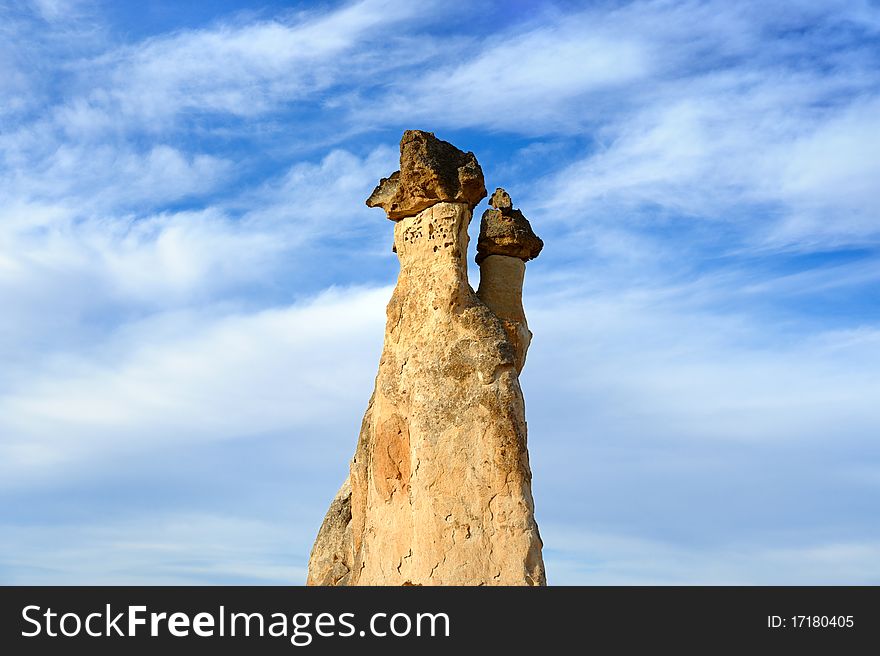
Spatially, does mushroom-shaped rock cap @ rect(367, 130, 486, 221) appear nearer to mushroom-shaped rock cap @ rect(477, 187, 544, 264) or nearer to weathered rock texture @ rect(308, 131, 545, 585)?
weathered rock texture @ rect(308, 131, 545, 585)

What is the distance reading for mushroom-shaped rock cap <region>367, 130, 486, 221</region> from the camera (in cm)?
1780

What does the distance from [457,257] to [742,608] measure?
6640 mm

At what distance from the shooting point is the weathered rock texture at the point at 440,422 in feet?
52.3

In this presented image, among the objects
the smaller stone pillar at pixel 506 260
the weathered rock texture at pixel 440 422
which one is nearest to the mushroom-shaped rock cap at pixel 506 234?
the smaller stone pillar at pixel 506 260

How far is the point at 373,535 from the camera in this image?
1717 cm

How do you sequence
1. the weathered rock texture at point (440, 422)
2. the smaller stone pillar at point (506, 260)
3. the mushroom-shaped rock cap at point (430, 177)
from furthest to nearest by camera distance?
1. the smaller stone pillar at point (506, 260)
2. the mushroom-shaped rock cap at point (430, 177)
3. the weathered rock texture at point (440, 422)

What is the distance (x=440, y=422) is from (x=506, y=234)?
3.57 m

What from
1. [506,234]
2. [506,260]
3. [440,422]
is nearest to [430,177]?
[506,234]

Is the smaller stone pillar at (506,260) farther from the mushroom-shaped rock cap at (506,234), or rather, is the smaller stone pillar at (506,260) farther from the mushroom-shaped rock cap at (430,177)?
the mushroom-shaped rock cap at (430,177)

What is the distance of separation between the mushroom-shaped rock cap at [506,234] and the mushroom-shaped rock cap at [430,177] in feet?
2.48

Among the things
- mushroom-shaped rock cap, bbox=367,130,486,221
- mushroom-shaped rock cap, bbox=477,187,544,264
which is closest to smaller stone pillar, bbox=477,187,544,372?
mushroom-shaped rock cap, bbox=477,187,544,264

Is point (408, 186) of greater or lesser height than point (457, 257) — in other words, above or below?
above

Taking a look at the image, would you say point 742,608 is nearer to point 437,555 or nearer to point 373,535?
point 437,555

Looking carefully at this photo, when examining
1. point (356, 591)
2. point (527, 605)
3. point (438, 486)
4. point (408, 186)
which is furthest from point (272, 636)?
point (408, 186)
